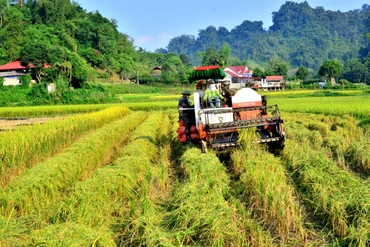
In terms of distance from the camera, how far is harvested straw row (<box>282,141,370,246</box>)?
3.87 metres

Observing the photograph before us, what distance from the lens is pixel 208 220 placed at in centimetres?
402

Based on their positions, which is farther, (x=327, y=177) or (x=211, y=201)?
(x=327, y=177)

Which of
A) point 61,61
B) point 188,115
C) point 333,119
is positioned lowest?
point 333,119

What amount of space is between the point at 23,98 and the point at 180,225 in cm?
3750

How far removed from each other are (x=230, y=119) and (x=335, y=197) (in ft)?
12.8

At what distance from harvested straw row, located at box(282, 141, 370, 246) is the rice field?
0.05ft

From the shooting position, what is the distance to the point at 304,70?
76000 millimetres

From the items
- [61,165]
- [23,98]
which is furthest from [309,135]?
[23,98]

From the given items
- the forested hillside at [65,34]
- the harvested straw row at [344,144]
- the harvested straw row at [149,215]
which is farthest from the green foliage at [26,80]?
the harvested straw row at [149,215]

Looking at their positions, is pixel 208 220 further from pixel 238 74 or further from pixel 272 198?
pixel 238 74

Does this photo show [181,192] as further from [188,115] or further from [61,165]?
[188,115]

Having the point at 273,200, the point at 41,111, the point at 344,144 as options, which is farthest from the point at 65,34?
the point at 273,200

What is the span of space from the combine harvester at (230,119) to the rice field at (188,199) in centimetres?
35

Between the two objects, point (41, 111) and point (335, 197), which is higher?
point (41, 111)
